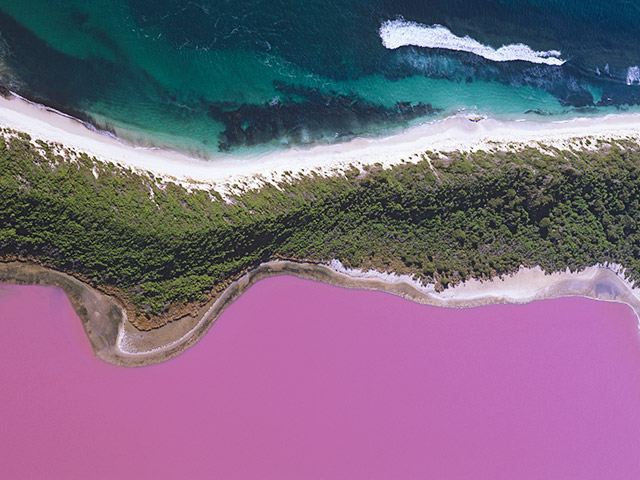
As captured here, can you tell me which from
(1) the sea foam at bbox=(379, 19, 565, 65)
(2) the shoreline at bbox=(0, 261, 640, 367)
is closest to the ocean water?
(1) the sea foam at bbox=(379, 19, 565, 65)

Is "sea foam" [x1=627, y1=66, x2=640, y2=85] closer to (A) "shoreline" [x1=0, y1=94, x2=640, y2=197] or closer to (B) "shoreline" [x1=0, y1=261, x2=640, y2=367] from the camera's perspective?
(A) "shoreline" [x1=0, y1=94, x2=640, y2=197]

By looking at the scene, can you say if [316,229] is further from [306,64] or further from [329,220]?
[306,64]

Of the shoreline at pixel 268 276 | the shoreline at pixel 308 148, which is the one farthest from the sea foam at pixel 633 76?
the shoreline at pixel 268 276

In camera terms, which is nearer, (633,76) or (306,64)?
(306,64)

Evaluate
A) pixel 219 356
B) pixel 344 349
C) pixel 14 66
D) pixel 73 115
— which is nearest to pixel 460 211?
pixel 344 349

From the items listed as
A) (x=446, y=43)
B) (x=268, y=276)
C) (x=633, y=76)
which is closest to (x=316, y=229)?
(x=268, y=276)

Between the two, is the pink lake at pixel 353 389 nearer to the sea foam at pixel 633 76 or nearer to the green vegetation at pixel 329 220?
the green vegetation at pixel 329 220
